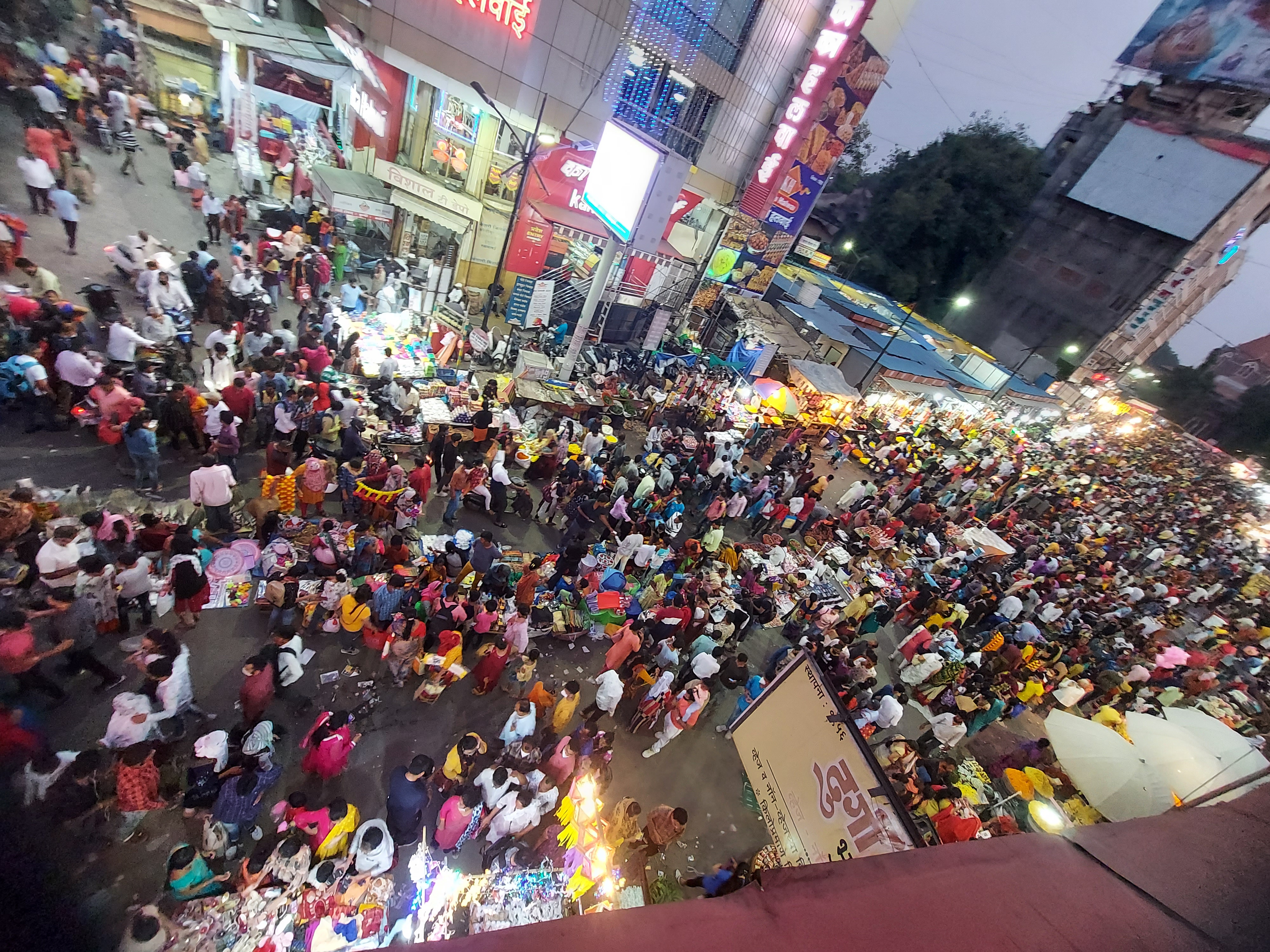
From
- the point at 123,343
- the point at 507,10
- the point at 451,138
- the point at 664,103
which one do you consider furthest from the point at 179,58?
the point at 123,343

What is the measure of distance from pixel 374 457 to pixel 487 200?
42.6 ft

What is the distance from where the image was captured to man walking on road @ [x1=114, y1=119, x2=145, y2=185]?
53.2 ft

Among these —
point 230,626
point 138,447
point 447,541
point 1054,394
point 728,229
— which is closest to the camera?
point 230,626

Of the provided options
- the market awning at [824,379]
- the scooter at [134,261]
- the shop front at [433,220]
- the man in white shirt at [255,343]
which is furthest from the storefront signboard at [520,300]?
the market awning at [824,379]

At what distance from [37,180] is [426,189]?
8.67 meters

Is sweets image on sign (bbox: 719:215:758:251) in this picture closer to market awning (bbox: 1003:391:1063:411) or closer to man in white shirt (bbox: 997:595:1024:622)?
man in white shirt (bbox: 997:595:1024:622)

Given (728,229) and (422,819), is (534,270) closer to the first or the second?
(728,229)

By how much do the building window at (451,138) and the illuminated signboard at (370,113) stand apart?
4.74ft

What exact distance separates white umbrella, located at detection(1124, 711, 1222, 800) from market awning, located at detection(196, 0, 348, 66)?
23.3m

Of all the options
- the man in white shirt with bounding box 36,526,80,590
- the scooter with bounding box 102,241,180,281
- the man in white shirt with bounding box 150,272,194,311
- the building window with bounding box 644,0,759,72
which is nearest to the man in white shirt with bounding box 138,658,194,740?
the man in white shirt with bounding box 36,526,80,590

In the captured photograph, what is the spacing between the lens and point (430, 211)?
16.7m

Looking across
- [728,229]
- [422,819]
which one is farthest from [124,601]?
[728,229]

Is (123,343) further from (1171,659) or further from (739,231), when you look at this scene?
(1171,659)

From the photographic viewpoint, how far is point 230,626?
7445mm
